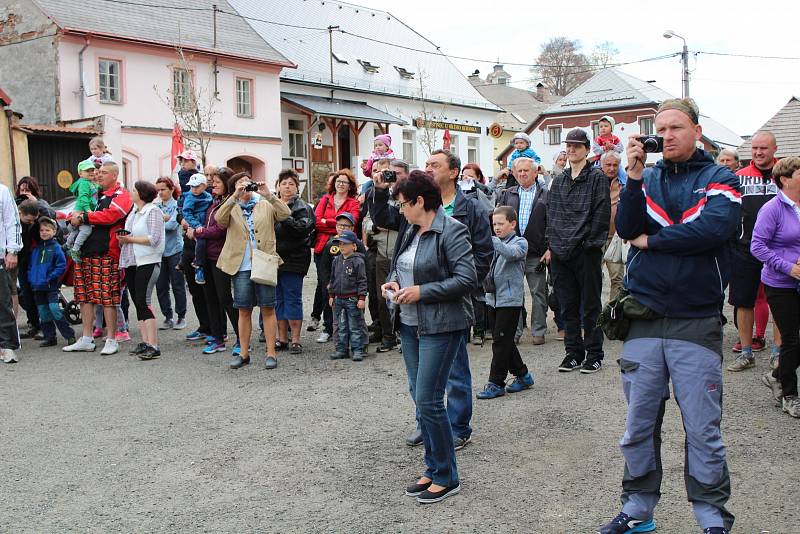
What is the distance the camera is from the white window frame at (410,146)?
140ft

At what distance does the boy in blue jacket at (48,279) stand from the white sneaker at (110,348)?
743 millimetres

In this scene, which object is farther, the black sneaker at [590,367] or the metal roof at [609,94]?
the metal roof at [609,94]

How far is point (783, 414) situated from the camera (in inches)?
235

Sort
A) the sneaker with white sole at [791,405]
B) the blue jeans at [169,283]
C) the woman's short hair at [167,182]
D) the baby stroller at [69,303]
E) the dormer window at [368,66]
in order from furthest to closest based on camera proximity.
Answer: the dormer window at [368,66], the blue jeans at [169,283], the baby stroller at [69,303], the woman's short hair at [167,182], the sneaker with white sole at [791,405]

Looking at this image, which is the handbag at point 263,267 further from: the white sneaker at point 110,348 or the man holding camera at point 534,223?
the man holding camera at point 534,223

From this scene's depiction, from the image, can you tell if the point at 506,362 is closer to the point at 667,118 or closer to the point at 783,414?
the point at 783,414

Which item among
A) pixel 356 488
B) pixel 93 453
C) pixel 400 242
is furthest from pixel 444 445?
pixel 93 453

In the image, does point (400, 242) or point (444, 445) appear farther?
point (400, 242)

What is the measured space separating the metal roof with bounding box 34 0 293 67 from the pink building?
0.06 metres

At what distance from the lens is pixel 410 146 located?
43.2m

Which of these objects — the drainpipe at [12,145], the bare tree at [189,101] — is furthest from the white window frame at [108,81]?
the drainpipe at [12,145]

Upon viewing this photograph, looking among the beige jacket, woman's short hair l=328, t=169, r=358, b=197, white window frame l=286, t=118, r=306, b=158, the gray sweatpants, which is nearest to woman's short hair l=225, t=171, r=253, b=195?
the beige jacket

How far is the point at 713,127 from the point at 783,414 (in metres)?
59.2

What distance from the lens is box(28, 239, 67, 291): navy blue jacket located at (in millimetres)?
9492
